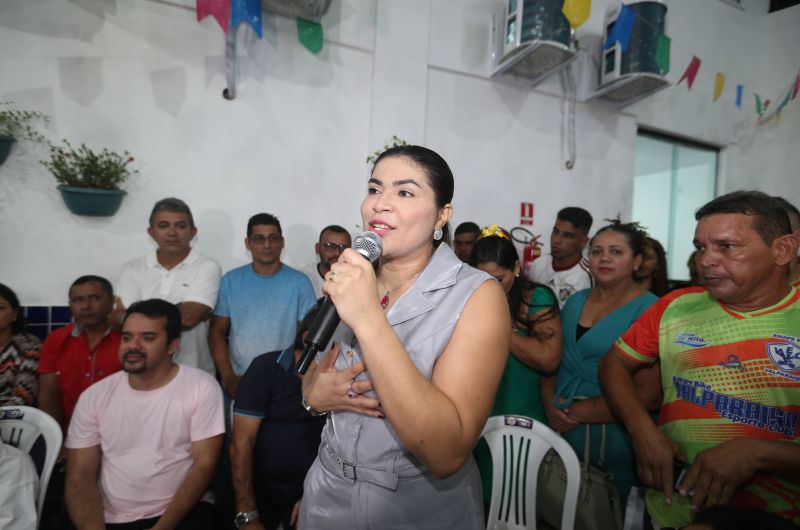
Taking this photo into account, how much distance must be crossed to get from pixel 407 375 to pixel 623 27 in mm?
4692

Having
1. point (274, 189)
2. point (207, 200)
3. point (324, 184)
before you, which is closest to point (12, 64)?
point (207, 200)

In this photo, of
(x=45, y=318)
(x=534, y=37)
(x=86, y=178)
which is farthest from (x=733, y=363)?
(x=45, y=318)

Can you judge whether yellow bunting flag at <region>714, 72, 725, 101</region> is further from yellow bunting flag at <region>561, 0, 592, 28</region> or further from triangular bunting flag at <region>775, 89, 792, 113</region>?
yellow bunting flag at <region>561, 0, 592, 28</region>

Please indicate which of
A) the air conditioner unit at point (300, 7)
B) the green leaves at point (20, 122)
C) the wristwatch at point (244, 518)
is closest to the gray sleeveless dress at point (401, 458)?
the wristwatch at point (244, 518)

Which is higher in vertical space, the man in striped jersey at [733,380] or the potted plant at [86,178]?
the potted plant at [86,178]

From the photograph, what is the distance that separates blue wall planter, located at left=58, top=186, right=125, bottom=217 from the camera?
113 inches

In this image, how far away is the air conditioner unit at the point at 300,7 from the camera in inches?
128

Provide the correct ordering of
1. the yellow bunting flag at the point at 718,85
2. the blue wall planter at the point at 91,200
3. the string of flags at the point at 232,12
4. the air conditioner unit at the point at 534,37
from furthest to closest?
the yellow bunting flag at the point at 718,85
the air conditioner unit at the point at 534,37
the string of flags at the point at 232,12
the blue wall planter at the point at 91,200

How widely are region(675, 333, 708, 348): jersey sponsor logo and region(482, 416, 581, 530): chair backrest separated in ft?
2.16

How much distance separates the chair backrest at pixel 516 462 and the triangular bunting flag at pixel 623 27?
3981 millimetres

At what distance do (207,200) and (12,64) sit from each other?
1456 millimetres

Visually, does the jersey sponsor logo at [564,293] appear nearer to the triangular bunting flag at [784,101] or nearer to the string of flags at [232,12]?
the string of flags at [232,12]

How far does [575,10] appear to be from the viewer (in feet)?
11.8

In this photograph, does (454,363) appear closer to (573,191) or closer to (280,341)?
(280,341)
